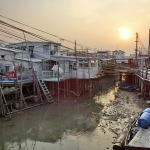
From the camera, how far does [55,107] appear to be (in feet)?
62.1

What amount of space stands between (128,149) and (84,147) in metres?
3.72

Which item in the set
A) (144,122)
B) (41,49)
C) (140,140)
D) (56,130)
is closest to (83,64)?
(41,49)

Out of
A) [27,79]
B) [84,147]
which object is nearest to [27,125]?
[84,147]

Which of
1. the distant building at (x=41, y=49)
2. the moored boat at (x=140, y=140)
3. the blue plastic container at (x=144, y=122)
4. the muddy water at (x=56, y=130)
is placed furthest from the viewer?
the distant building at (x=41, y=49)

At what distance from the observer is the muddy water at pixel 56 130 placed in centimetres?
1082

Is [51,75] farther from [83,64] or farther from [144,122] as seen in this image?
[144,122]

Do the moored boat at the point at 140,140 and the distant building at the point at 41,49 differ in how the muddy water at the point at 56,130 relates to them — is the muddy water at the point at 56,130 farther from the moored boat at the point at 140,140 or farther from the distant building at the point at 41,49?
the distant building at the point at 41,49

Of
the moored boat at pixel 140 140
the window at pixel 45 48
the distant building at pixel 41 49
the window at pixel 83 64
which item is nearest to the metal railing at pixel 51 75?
the window at pixel 83 64

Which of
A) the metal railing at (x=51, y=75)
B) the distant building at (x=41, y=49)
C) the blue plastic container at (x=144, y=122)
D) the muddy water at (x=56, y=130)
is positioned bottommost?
the muddy water at (x=56, y=130)

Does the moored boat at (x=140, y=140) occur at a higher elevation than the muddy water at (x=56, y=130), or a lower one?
higher

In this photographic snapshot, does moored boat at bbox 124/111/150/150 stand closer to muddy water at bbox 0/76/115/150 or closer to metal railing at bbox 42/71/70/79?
muddy water at bbox 0/76/115/150

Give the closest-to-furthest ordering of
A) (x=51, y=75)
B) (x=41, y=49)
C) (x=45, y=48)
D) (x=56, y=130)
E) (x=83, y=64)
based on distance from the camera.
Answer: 1. (x=56, y=130)
2. (x=51, y=75)
3. (x=83, y=64)
4. (x=45, y=48)
5. (x=41, y=49)

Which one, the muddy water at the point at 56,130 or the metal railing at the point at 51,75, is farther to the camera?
the metal railing at the point at 51,75

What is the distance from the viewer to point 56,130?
1313cm
